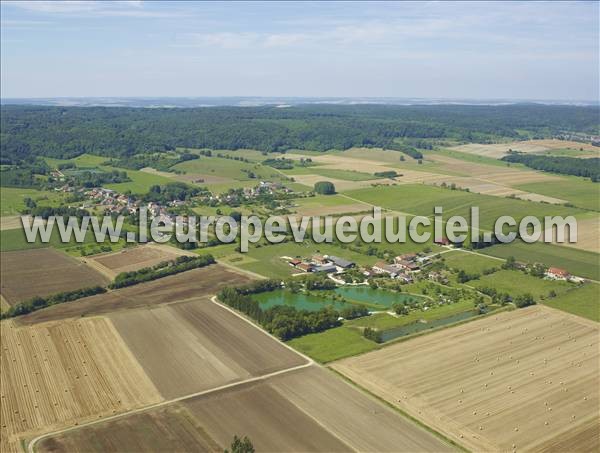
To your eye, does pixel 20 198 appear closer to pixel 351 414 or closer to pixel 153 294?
pixel 153 294

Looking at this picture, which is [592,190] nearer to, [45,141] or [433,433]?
[433,433]

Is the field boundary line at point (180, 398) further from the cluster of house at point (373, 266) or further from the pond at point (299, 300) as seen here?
the cluster of house at point (373, 266)

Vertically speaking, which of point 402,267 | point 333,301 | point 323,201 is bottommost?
point 333,301

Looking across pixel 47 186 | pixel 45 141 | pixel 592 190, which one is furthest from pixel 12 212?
pixel 592 190

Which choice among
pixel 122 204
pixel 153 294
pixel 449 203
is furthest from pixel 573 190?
pixel 153 294

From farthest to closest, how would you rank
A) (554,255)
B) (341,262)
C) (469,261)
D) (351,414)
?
1. (554,255)
2. (469,261)
3. (341,262)
4. (351,414)

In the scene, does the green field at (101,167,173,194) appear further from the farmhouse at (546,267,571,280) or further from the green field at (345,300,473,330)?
the farmhouse at (546,267,571,280)
